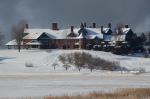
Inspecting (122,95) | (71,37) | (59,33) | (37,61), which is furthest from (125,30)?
(122,95)

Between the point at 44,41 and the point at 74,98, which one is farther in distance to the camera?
the point at 44,41

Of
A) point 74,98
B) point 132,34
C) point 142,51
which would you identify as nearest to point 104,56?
point 142,51

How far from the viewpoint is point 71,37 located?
13288cm

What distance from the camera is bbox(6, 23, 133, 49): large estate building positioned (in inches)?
5084

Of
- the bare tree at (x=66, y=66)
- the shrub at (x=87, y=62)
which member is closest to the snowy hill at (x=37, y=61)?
the bare tree at (x=66, y=66)

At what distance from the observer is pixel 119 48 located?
11544cm

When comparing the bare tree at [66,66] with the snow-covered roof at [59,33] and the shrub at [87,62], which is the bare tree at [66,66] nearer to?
the shrub at [87,62]

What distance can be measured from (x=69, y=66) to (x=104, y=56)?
57.0 ft

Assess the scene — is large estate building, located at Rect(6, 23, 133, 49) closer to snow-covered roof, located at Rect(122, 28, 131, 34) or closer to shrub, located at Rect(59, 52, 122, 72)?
snow-covered roof, located at Rect(122, 28, 131, 34)

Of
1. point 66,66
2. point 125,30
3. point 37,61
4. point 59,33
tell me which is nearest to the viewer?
point 66,66

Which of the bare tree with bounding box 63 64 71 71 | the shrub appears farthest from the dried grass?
the bare tree with bounding box 63 64 71 71

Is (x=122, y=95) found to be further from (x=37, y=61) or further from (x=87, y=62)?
(x=37, y=61)

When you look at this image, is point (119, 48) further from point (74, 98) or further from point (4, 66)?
point (74, 98)

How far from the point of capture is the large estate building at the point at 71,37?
424 ft
